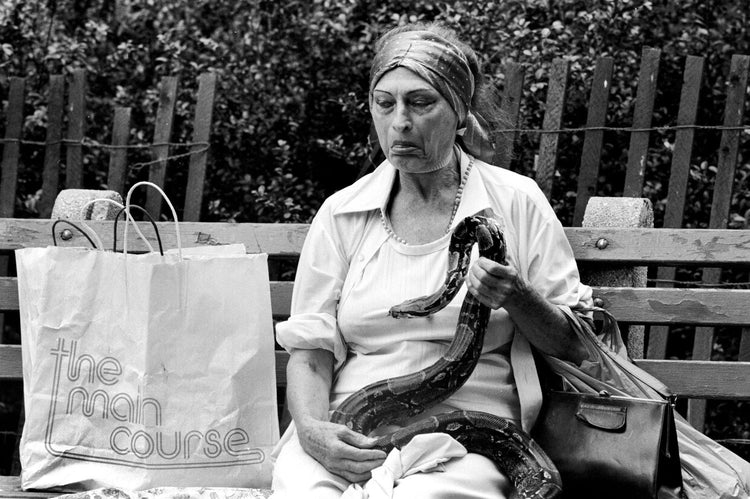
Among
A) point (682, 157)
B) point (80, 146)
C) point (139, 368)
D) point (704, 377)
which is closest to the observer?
point (139, 368)

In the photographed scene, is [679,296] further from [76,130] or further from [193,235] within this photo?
[76,130]

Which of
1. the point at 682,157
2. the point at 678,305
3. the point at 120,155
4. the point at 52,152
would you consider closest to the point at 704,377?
the point at 678,305

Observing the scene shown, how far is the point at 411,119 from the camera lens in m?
3.18

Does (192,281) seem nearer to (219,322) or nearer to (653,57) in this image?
(219,322)

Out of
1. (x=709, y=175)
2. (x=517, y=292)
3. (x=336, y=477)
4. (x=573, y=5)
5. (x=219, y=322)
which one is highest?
(x=573, y=5)

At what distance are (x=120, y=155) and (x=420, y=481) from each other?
3054 mm

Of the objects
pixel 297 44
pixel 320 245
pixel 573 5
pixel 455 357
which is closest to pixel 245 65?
pixel 297 44

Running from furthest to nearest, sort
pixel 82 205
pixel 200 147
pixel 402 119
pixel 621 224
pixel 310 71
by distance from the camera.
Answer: pixel 310 71
pixel 200 147
pixel 82 205
pixel 621 224
pixel 402 119

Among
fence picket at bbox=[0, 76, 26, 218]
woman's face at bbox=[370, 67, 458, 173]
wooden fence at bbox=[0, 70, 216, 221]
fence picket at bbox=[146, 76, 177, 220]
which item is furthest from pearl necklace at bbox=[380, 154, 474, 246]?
fence picket at bbox=[0, 76, 26, 218]

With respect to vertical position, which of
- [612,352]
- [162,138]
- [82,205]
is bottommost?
[612,352]

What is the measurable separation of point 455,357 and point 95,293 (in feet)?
3.78

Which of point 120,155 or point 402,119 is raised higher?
point 402,119

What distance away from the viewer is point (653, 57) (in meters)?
4.68

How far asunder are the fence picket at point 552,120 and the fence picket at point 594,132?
0.14 m
